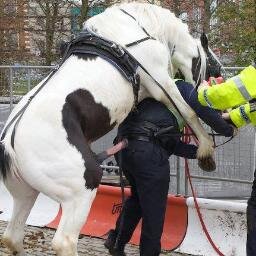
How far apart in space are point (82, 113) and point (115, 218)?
8.68 ft

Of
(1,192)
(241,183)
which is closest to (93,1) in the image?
(1,192)

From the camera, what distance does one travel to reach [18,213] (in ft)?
15.8

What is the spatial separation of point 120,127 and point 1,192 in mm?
3337

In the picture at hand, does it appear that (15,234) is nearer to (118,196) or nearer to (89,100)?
(89,100)

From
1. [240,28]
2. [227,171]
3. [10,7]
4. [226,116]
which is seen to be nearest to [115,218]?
[227,171]

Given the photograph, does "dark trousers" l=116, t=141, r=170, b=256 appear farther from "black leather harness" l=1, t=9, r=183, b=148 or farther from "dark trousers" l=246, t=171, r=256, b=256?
"dark trousers" l=246, t=171, r=256, b=256

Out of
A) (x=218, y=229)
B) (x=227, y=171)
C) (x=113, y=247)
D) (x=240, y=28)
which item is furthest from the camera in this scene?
(x=240, y=28)

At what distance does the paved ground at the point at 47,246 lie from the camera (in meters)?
6.12

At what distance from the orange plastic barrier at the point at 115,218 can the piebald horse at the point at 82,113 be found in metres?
1.46

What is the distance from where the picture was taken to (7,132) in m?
4.48

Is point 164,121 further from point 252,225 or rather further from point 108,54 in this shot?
point 252,225

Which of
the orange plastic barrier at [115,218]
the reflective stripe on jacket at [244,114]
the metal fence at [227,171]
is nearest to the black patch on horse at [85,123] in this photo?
the reflective stripe on jacket at [244,114]

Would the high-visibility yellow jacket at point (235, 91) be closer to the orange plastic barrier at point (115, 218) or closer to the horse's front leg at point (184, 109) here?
the horse's front leg at point (184, 109)

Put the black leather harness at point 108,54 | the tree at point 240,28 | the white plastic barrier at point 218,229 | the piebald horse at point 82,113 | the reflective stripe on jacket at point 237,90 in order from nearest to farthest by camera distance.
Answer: the reflective stripe on jacket at point 237,90 → the piebald horse at point 82,113 → the black leather harness at point 108,54 → the white plastic barrier at point 218,229 → the tree at point 240,28
